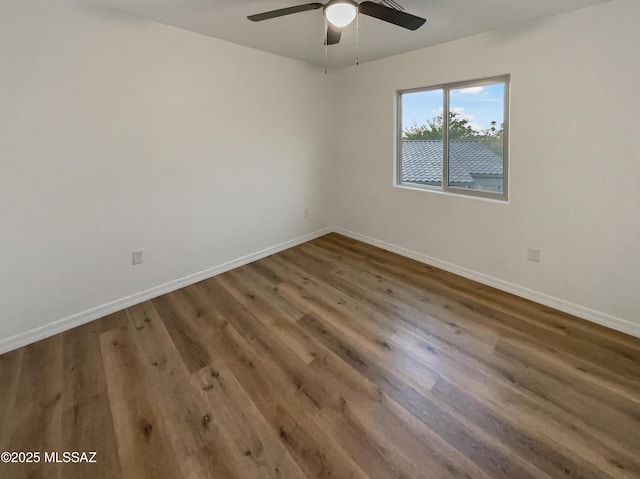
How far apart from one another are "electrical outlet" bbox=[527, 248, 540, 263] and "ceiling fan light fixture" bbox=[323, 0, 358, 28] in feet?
7.78

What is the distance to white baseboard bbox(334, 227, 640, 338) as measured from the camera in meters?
2.28

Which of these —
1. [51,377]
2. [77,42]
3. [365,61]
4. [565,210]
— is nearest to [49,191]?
[77,42]

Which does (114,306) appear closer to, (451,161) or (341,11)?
(341,11)

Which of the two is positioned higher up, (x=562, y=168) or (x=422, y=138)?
(x=422, y=138)

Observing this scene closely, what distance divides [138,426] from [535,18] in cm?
Result: 381

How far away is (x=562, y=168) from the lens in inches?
94.7

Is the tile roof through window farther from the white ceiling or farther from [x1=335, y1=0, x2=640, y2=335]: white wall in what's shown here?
the white ceiling

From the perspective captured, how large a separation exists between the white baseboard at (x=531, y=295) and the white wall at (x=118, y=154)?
1.90m

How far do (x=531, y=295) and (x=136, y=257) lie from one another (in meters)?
3.57

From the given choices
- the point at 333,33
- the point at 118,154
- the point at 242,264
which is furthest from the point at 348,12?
the point at 242,264

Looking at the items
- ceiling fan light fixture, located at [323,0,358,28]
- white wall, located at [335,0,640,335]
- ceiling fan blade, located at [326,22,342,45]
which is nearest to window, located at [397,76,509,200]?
white wall, located at [335,0,640,335]

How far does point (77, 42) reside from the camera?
2.18 m

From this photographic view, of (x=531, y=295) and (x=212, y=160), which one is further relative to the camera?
(x=212, y=160)

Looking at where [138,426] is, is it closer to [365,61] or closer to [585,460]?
[585,460]
